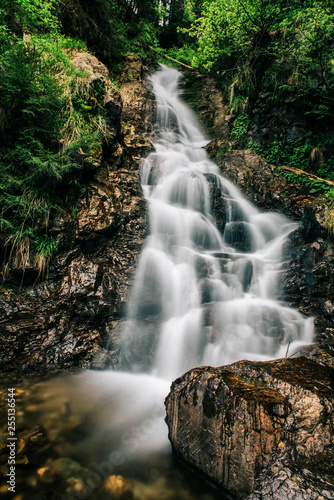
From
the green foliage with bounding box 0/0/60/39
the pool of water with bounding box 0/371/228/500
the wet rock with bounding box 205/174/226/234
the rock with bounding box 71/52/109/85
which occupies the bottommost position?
the pool of water with bounding box 0/371/228/500

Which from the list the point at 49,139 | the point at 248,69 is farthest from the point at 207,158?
the point at 49,139

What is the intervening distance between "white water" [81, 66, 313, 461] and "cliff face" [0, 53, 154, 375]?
1.40 feet

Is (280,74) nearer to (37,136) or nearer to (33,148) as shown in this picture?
(37,136)

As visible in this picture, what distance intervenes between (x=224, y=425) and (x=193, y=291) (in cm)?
309

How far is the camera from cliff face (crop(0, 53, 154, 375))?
Result: 4.02 metres

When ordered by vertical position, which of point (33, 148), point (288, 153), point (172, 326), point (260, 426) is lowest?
point (172, 326)

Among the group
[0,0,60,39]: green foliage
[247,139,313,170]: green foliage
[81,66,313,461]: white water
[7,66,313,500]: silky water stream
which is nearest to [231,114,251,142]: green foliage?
[247,139,313,170]: green foliage

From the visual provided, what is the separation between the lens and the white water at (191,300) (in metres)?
3.80

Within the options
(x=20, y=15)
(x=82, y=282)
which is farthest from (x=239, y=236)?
(x=20, y=15)

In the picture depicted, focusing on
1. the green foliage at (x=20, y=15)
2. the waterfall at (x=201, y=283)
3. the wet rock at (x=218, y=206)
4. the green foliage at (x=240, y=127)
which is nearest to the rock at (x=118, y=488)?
the waterfall at (x=201, y=283)

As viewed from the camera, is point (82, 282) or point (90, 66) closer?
point (82, 282)

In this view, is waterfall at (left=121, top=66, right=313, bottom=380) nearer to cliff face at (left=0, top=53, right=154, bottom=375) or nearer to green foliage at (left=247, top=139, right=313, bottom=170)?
cliff face at (left=0, top=53, right=154, bottom=375)

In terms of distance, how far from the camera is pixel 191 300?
5.11m

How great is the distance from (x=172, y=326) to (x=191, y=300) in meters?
0.69
